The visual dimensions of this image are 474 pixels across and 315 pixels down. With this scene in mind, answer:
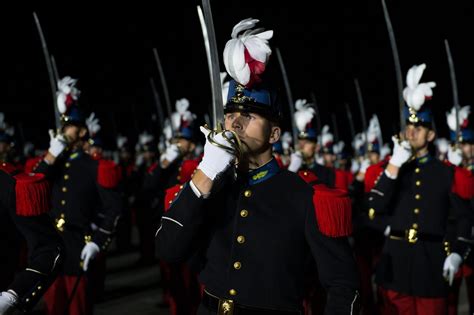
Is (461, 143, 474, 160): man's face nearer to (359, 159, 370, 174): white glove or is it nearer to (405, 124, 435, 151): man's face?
(359, 159, 370, 174): white glove

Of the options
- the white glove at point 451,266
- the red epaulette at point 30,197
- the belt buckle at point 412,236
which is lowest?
the white glove at point 451,266

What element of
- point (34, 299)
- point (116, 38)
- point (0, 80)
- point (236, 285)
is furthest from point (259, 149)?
point (116, 38)

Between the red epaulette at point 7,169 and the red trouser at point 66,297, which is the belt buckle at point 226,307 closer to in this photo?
the red epaulette at point 7,169

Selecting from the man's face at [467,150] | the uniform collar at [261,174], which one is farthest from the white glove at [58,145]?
the man's face at [467,150]

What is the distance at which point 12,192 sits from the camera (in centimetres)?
363

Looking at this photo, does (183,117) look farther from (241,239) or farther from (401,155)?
(241,239)

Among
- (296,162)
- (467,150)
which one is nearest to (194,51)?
(467,150)

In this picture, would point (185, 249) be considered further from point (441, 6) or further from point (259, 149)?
point (441, 6)

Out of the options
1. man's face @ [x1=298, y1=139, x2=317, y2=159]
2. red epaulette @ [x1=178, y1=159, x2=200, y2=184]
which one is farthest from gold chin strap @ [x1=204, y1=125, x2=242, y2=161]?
man's face @ [x1=298, y1=139, x2=317, y2=159]

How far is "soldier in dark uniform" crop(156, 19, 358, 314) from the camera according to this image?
9.56ft

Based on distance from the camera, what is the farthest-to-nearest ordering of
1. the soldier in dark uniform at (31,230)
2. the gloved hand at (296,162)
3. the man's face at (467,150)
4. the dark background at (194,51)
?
1. the dark background at (194,51)
2. the man's face at (467,150)
3. the gloved hand at (296,162)
4. the soldier in dark uniform at (31,230)

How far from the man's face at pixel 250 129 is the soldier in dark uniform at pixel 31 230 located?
120 centimetres

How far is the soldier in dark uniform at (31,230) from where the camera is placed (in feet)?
11.3

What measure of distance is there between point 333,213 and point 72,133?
4469mm
